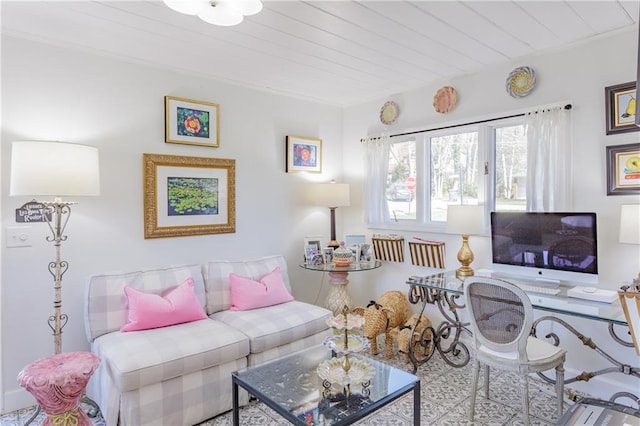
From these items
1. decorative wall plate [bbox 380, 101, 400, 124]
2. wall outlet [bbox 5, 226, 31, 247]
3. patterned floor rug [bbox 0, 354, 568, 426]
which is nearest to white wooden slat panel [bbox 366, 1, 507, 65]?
decorative wall plate [bbox 380, 101, 400, 124]

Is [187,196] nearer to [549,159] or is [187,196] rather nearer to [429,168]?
[429,168]

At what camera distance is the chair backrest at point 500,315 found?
2016mm

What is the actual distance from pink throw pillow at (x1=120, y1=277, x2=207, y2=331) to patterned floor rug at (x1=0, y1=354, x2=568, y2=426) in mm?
626

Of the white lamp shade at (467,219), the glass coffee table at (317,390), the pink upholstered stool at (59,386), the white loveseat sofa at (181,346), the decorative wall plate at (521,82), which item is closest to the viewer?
the glass coffee table at (317,390)

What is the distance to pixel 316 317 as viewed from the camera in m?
2.96

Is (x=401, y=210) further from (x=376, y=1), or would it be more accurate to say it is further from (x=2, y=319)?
(x=2, y=319)

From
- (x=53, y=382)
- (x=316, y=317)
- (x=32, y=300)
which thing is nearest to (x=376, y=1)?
(x=316, y=317)

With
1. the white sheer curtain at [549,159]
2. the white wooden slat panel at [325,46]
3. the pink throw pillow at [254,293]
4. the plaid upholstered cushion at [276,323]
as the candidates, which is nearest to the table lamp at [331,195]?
the pink throw pillow at [254,293]

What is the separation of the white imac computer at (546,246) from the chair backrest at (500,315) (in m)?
0.73

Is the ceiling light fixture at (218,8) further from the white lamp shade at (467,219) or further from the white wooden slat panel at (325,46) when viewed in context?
the white lamp shade at (467,219)

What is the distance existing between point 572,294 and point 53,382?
295 centimetres

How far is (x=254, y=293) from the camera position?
3051 millimetres

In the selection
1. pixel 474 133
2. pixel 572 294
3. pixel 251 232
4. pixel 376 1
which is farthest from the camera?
pixel 251 232

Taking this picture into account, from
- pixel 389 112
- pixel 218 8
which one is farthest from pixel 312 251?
pixel 218 8
